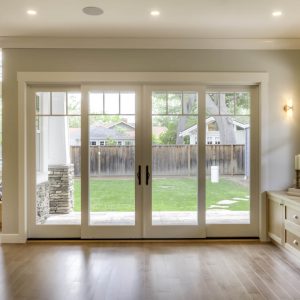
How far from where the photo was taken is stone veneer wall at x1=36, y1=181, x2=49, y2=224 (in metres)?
4.81

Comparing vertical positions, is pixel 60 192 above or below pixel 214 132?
below

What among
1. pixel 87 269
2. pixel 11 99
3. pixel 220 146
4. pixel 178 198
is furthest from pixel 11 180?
pixel 220 146

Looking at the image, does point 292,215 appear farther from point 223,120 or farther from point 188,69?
point 188,69

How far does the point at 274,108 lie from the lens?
185 inches

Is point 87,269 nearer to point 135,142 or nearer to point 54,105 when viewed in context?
point 135,142

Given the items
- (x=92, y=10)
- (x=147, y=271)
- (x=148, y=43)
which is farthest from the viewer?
(x=148, y=43)

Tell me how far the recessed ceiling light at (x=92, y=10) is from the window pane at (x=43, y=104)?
1.54m

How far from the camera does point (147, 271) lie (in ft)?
11.6

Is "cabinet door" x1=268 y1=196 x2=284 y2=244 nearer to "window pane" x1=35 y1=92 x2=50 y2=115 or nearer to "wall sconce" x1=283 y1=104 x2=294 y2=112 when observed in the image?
"wall sconce" x1=283 y1=104 x2=294 y2=112

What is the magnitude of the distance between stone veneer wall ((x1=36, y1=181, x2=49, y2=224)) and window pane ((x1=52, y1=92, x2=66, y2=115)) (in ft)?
3.66

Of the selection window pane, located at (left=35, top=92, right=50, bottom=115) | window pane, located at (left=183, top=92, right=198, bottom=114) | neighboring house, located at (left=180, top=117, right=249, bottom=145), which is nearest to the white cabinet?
neighboring house, located at (left=180, top=117, right=249, bottom=145)

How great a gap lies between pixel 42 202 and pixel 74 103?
162cm

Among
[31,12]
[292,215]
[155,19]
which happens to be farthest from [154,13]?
[292,215]

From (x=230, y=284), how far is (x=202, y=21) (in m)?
3.17
